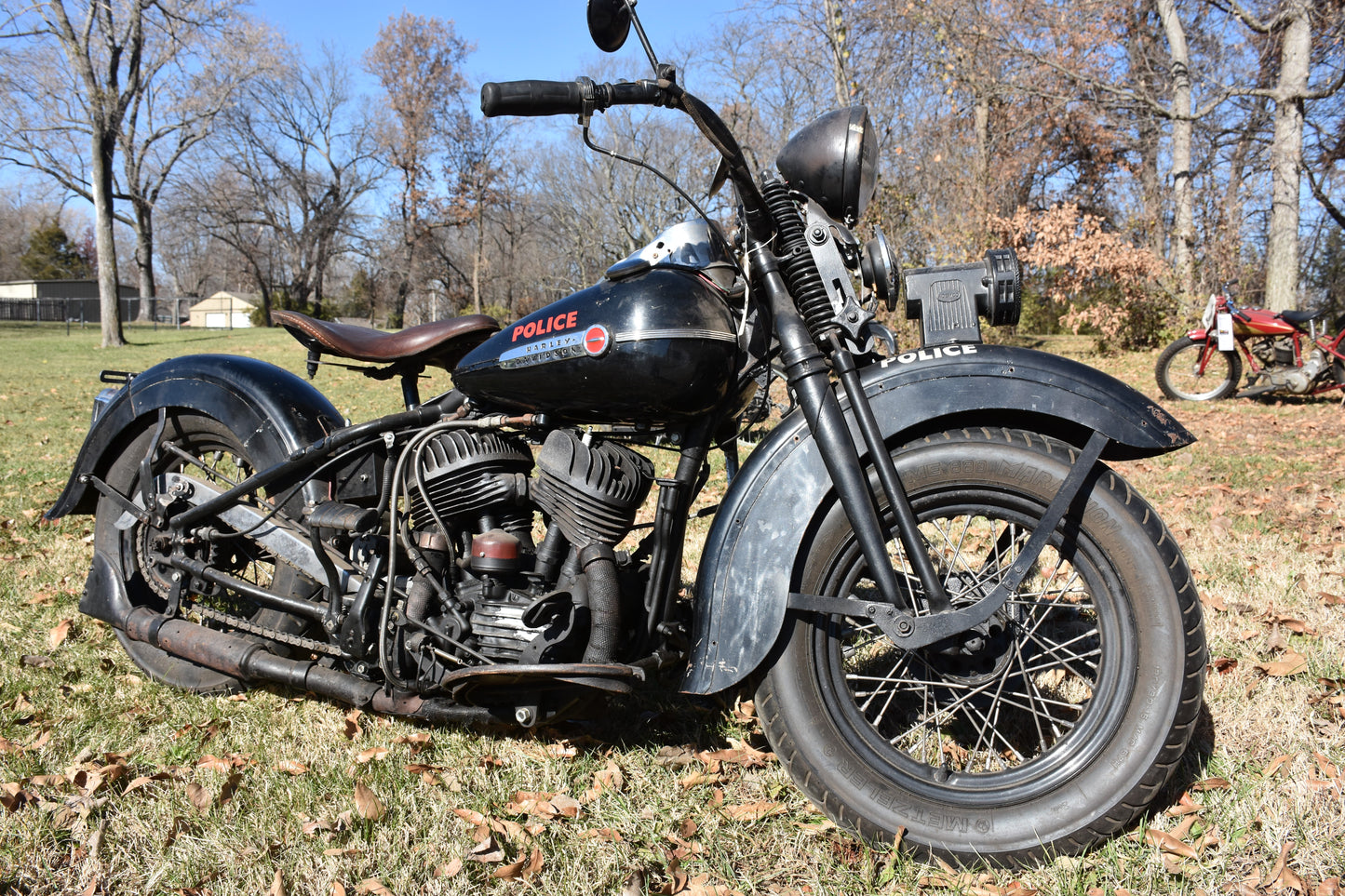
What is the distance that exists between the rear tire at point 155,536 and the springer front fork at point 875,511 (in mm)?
2032

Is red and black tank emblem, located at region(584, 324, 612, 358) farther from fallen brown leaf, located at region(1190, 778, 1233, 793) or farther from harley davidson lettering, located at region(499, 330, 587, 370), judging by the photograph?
fallen brown leaf, located at region(1190, 778, 1233, 793)

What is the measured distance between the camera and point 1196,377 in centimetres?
1067

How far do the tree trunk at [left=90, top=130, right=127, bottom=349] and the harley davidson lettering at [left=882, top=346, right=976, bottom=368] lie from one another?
1048 inches

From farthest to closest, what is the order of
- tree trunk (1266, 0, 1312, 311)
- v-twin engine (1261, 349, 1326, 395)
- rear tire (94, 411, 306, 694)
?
tree trunk (1266, 0, 1312, 311) → v-twin engine (1261, 349, 1326, 395) → rear tire (94, 411, 306, 694)

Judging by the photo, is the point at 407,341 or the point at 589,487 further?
the point at 407,341

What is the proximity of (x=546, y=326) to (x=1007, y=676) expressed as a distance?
1554 millimetres

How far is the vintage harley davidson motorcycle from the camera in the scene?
207 cm

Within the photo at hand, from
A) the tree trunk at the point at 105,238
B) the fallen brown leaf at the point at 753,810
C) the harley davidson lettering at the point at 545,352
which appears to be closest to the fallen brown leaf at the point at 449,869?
the fallen brown leaf at the point at 753,810

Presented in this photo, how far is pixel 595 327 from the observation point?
228cm

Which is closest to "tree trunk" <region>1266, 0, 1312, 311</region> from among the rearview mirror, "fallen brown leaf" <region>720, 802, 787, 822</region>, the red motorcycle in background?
the red motorcycle in background

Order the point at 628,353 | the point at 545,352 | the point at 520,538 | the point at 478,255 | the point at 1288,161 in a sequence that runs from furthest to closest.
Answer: the point at 478,255
the point at 1288,161
the point at 520,538
the point at 545,352
the point at 628,353

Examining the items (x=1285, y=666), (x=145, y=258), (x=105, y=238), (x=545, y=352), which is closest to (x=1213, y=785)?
(x=1285, y=666)

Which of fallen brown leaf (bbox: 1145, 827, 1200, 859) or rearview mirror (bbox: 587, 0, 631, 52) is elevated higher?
rearview mirror (bbox: 587, 0, 631, 52)

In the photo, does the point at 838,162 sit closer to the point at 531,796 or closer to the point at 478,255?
the point at 531,796
